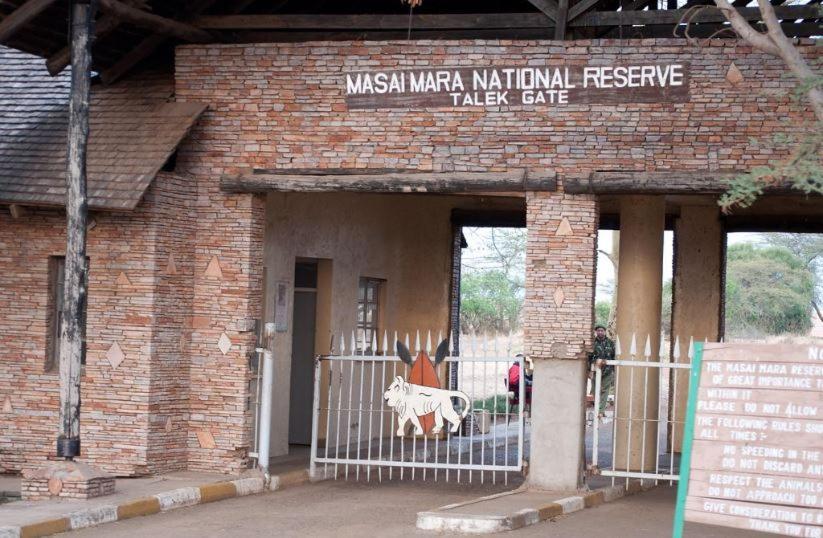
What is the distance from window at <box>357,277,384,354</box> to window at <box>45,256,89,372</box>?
480 centimetres

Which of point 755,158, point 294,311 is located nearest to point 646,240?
point 755,158

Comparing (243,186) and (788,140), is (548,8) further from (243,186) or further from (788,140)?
(788,140)

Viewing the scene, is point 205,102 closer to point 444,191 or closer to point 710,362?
point 444,191

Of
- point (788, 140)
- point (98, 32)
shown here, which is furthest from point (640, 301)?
point (98, 32)

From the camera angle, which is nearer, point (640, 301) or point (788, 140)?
point (788, 140)

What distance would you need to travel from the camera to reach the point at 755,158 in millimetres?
12062

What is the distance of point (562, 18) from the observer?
12.8 meters

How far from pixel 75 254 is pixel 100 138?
7.69ft

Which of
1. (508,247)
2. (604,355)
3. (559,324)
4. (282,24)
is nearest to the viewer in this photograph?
(559,324)

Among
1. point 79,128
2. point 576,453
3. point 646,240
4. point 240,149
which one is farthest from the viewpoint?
point 646,240

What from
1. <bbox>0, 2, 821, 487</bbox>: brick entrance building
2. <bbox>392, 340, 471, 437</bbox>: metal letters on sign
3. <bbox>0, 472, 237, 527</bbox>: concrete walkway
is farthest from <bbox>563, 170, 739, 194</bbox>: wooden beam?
<bbox>0, 472, 237, 527</bbox>: concrete walkway

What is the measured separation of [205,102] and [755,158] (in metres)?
5.71

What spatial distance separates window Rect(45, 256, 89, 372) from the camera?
44.2 ft

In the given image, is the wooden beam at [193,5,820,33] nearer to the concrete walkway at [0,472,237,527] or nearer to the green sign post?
the concrete walkway at [0,472,237,527]
